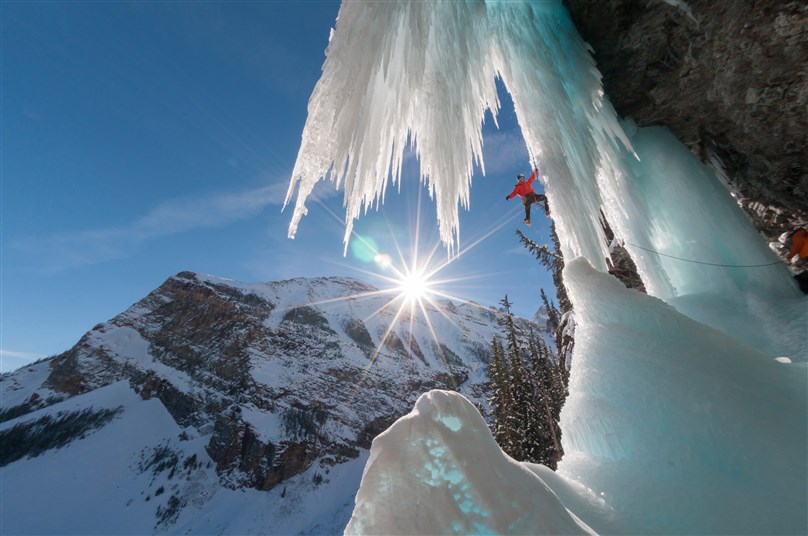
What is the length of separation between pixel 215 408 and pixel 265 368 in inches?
460

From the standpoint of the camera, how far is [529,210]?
33.4ft

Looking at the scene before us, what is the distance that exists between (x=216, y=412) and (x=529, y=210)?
77.9 metres

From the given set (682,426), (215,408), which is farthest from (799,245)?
(215,408)

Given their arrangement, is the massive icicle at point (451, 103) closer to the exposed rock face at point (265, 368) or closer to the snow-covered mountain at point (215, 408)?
the snow-covered mountain at point (215, 408)

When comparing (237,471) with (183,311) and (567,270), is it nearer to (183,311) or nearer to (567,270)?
(183,311)

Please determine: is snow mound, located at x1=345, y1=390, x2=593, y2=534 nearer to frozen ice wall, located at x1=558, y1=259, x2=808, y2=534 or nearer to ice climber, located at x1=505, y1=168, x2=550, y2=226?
frozen ice wall, located at x1=558, y1=259, x2=808, y2=534

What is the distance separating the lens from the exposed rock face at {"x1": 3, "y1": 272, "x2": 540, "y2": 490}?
61.5 m

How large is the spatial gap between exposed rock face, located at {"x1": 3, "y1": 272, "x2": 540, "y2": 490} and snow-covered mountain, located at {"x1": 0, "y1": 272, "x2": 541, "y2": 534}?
0.32 meters

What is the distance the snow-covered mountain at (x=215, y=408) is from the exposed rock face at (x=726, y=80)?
2050 inches

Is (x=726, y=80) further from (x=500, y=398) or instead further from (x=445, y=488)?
(x=500, y=398)

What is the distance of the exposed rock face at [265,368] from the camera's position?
202ft

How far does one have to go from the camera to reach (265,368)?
7544 centimetres

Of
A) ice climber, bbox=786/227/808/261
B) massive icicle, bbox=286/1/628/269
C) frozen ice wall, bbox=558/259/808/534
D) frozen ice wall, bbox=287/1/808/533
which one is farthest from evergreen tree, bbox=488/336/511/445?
frozen ice wall, bbox=558/259/808/534

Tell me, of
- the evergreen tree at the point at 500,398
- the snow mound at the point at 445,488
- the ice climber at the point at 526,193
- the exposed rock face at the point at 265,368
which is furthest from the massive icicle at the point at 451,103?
the exposed rock face at the point at 265,368
